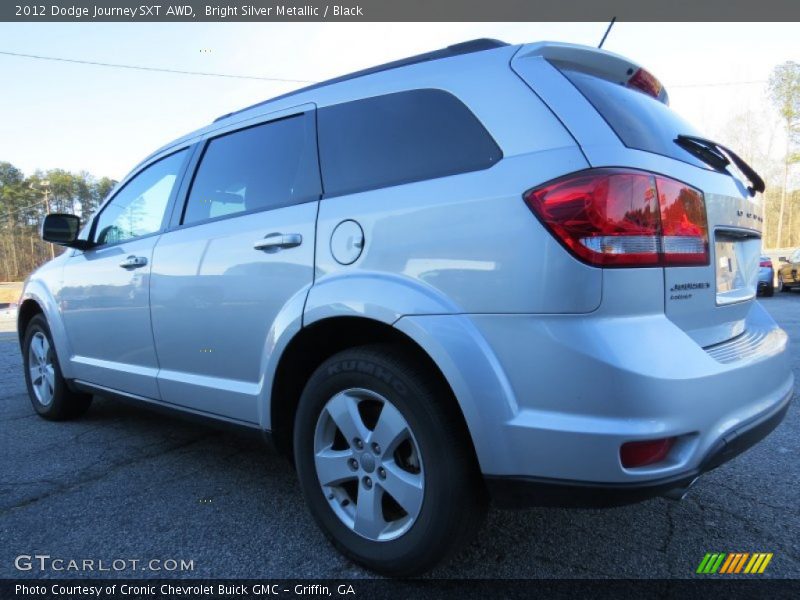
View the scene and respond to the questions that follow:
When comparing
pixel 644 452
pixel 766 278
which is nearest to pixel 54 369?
pixel 644 452

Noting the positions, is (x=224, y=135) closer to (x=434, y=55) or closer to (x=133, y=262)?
(x=133, y=262)

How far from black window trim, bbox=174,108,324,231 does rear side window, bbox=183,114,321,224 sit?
1cm

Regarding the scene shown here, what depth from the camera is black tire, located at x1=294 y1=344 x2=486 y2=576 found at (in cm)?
170

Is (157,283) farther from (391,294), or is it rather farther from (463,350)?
(463,350)

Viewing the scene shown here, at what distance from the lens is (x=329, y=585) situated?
1914mm

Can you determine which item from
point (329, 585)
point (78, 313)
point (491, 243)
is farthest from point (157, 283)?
point (491, 243)

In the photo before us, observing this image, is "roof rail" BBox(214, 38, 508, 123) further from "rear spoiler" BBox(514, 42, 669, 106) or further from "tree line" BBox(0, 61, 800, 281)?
"tree line" BBox(0, 61, 800, 281)

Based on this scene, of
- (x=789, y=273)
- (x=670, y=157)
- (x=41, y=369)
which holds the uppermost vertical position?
(x=670, y=157)

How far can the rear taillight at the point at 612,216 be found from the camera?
1.53 metres

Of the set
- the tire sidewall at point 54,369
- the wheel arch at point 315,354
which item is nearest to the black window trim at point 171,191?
the tire sidewall at point 54,369

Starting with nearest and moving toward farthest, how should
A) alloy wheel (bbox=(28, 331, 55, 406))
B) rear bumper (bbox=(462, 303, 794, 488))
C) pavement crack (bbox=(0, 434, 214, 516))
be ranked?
1. rear bumper (bbox=(462, 303, 794, 488))
2. pavement crack (bbox=(0, 434, 214, 516))
3. alloy wheel (bbox=(28, 331, 55, 406))

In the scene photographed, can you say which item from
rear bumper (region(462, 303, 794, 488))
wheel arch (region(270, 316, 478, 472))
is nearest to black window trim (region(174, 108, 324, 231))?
wheel arch (region(270, 316, 478, 472))

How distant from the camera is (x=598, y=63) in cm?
201

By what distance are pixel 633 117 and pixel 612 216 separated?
515mm
